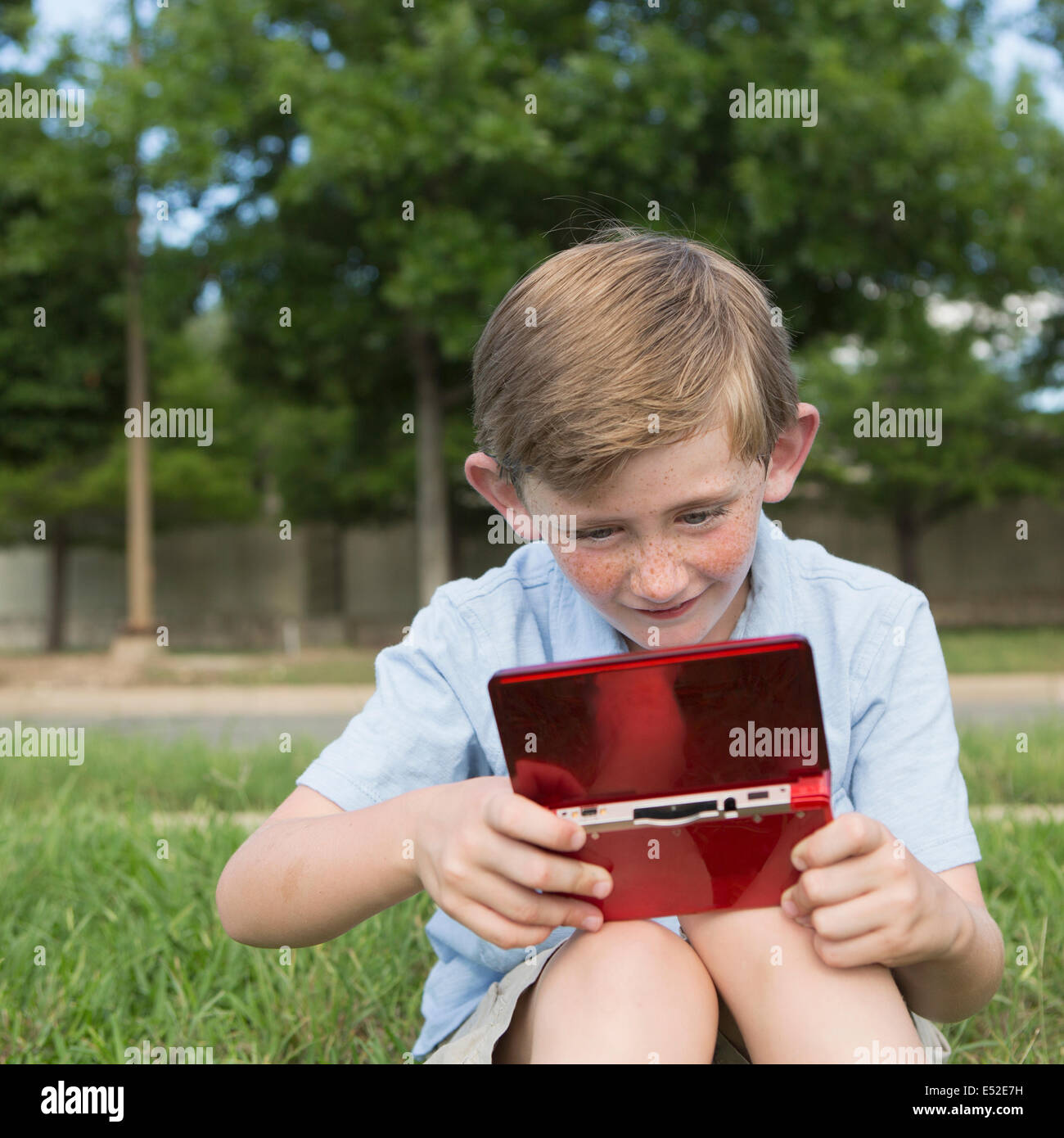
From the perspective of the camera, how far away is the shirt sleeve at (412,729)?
142 centimetres

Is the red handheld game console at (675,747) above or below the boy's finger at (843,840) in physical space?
above

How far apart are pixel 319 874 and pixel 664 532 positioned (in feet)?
1.77

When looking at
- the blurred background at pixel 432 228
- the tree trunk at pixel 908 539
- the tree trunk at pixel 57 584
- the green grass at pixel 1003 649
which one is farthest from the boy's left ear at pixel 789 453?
the tree trunk at pixel 57 584

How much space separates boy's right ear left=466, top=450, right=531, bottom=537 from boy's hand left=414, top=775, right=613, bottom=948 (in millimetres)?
409

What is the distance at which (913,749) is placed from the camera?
142cm

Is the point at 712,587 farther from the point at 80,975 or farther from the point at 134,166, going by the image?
the point at 134,166

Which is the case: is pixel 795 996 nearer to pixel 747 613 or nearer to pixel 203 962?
pixel 747 613

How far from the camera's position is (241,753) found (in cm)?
400

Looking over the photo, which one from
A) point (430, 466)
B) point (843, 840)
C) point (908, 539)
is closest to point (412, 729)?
point (843, 840)

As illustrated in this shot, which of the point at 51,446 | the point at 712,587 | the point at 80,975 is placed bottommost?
the point at 80,975

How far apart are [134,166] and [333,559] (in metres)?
6.31

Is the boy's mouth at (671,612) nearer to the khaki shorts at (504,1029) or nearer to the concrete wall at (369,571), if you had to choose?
the khaki shorts at (504,1029)

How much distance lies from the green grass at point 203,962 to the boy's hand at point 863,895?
88 centimetres
